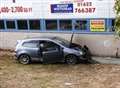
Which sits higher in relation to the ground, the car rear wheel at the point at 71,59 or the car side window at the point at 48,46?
the car side window at the point at 48,46

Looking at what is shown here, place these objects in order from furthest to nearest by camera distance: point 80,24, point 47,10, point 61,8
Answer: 1. point 47,10
2. point 61,8
3. point 80,24

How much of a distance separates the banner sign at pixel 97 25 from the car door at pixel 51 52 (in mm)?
3616

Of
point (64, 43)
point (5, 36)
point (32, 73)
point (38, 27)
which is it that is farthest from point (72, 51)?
point (5, 36)

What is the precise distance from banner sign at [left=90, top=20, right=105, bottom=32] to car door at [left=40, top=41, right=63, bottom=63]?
11.9 ft

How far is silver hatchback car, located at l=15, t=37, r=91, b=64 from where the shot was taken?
24875 mm

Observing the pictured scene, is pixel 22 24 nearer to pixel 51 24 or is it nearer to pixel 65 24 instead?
pixel 51 24

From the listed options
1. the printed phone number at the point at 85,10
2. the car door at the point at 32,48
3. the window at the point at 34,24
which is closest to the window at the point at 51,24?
the window at the point at 34,24

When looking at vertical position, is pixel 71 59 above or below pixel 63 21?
below

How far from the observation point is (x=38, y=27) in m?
29.2

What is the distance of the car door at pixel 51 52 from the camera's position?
984 inches

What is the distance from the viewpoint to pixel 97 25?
89.1 feet

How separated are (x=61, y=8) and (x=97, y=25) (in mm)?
2964

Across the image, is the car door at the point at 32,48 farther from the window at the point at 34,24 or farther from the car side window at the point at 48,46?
the window at the point at 34,24

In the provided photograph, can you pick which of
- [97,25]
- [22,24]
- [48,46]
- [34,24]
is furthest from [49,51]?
[22,24]
